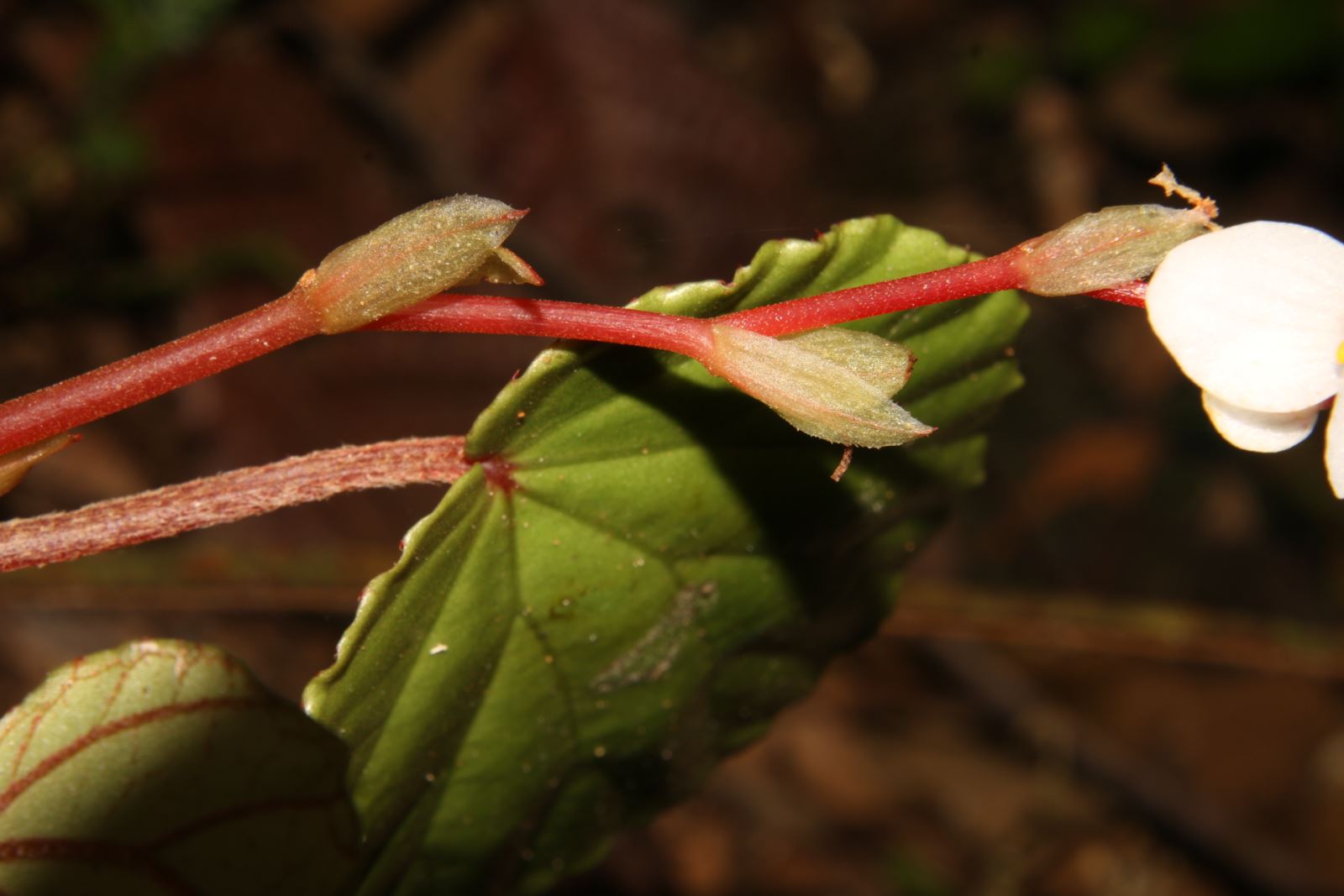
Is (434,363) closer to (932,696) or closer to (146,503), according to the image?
(932,696)

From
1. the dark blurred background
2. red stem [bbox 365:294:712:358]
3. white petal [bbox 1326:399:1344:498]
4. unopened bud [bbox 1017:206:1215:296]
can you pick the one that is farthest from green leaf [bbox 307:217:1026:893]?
the dark blurred background

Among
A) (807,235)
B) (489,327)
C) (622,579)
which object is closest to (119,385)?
(489,327)

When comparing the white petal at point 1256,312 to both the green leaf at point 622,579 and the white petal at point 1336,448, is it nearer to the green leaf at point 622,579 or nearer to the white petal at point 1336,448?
the white petal at point 1336,448

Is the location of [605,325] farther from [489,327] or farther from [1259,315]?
[1259,315]

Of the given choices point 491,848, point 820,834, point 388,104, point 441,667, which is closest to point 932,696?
point 820,834

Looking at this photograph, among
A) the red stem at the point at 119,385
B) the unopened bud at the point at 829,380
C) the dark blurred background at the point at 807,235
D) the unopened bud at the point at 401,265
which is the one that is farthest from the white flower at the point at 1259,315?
the dark blurred background at the point at 807,235
